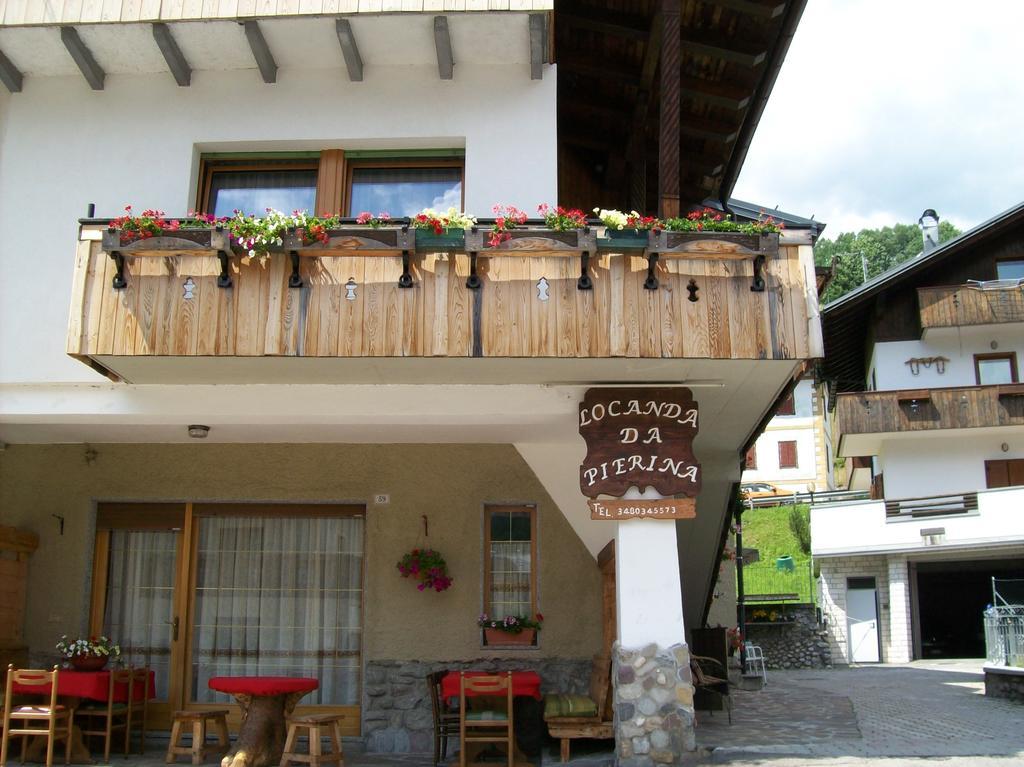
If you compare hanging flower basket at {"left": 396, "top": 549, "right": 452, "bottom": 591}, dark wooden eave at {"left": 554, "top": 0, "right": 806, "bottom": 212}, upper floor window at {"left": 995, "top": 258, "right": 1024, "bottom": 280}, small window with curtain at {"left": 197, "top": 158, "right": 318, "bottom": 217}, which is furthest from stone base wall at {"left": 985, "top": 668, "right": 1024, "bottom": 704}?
upper floor window at {"left": 995, "top": 258, "right": 1024, "bottom": 280}

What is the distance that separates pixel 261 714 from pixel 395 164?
5.57m

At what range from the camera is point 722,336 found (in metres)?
8.50

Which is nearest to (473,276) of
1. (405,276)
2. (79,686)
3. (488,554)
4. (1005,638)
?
(405,276)

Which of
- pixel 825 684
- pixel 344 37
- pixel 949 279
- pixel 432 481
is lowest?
pixel 825 684

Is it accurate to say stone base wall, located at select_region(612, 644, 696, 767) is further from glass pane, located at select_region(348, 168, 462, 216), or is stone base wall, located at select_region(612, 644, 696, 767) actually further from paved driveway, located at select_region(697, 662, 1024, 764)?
glass pane, located at select_region(348, 168, 462, 216)

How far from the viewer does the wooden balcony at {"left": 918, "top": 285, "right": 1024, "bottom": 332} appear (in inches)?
1179

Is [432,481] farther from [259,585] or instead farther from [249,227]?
[249,227]

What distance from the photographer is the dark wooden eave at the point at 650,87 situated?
1203 cm

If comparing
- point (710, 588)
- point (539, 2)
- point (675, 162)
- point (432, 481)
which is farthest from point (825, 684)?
point (539, 2)

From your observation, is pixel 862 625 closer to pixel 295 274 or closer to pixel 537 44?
pixel 537 44

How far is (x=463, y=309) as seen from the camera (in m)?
8.57

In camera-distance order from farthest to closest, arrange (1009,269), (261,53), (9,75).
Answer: (1009,269) → (9,75) → (261,53)

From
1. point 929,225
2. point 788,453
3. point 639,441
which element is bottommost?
point 639,441

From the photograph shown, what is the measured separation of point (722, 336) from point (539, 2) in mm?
3815
